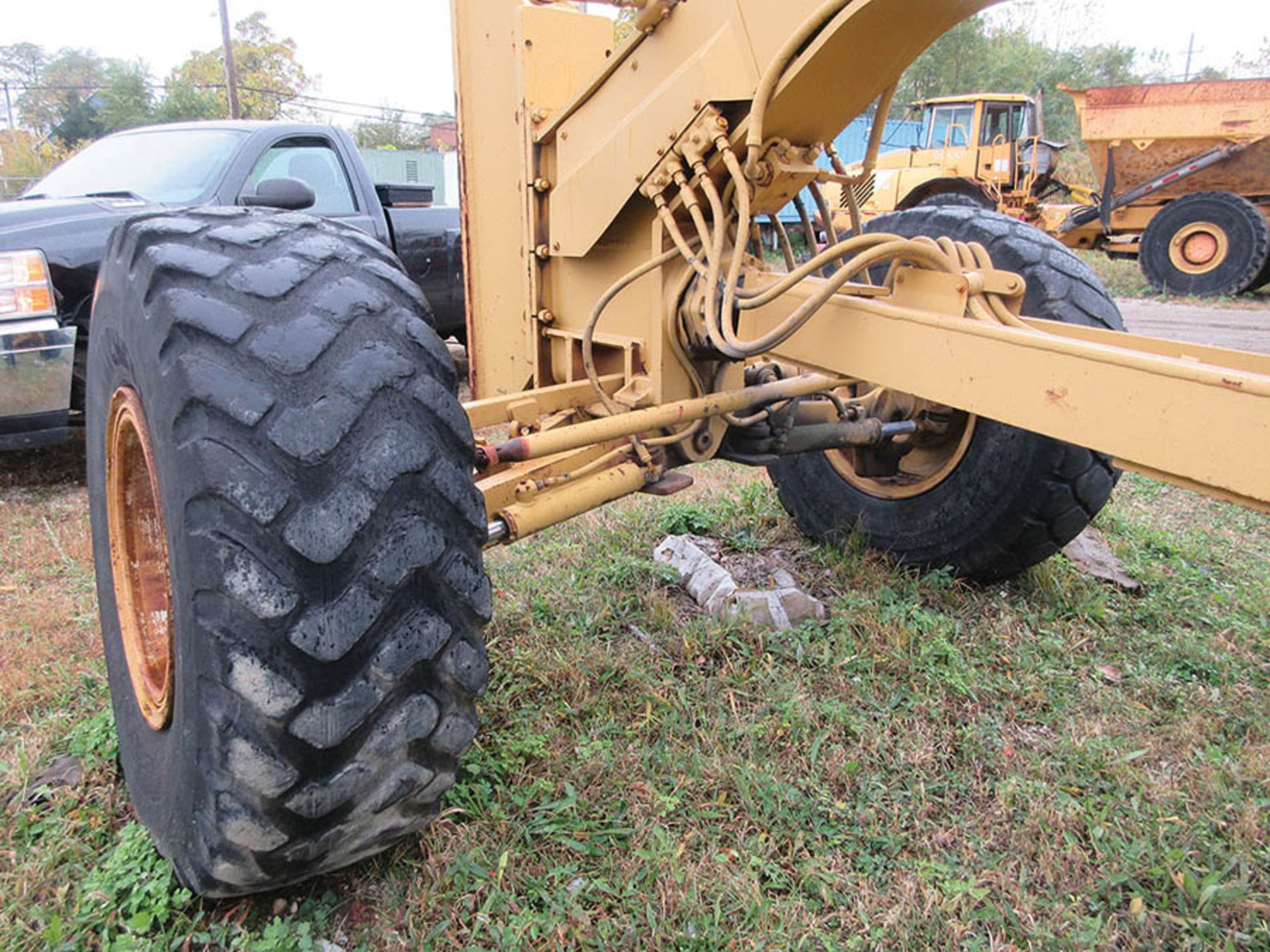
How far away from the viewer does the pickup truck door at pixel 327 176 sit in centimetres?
554

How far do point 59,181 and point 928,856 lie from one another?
19.6ft

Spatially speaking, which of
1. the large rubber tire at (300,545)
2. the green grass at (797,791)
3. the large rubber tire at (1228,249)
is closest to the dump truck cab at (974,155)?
the large rubber tire at (1228,249)

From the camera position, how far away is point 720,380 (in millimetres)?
2795

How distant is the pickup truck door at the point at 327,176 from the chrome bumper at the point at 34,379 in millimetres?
1639

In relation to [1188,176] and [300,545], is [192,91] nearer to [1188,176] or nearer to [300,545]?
[1188,176]

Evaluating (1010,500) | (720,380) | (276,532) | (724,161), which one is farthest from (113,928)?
(1010,500)

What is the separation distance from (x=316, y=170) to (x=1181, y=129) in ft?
40.1

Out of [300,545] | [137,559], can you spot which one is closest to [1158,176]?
[137,559]

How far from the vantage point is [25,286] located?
4340 millimetres

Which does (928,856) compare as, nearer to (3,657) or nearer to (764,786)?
(764,786)

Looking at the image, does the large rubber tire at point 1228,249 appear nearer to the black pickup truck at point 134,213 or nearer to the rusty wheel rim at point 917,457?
the black pickup truck at point 134,213

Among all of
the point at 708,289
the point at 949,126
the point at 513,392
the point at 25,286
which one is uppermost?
the point at 949,126

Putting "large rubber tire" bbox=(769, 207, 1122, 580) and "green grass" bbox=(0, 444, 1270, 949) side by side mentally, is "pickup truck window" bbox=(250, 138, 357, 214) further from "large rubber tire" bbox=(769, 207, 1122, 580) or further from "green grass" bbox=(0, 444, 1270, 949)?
"large rubber tire" bbox=(769, 207, 1122, 580)

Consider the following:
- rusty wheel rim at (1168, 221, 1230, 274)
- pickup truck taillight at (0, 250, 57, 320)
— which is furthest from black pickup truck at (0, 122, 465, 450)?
rusty wheel rim at (1168, 221, 1230, 274)
